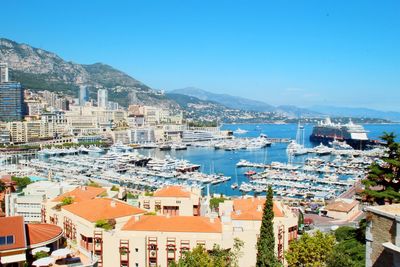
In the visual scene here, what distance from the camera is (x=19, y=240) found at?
8.96m

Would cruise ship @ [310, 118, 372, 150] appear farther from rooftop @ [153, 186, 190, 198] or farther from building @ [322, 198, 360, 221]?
rooftop @ [153, 186, 190, 198]

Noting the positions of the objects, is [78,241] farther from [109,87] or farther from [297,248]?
[109,87]

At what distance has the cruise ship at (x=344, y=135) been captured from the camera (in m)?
81.4

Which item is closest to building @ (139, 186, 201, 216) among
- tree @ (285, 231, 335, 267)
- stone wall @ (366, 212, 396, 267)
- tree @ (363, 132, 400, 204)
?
tree @ (285, 231, 335, 267)

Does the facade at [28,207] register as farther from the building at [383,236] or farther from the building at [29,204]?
the building at [383,236]

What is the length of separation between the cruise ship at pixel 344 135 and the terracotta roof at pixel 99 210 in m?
71.3

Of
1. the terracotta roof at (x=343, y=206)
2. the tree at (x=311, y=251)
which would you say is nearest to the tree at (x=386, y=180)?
the tree at (x=311, y=251)

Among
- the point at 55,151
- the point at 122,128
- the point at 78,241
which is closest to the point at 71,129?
the point at 122,128

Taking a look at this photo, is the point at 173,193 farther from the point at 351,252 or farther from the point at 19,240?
the point at 19,240

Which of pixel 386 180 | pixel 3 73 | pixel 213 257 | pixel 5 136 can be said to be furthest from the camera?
pixel 3 73

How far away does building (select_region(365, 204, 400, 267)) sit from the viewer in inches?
165

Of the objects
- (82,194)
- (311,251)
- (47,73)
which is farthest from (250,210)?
(47,73)

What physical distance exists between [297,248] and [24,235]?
6.28 meters

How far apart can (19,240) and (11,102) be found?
82759 millimetres
